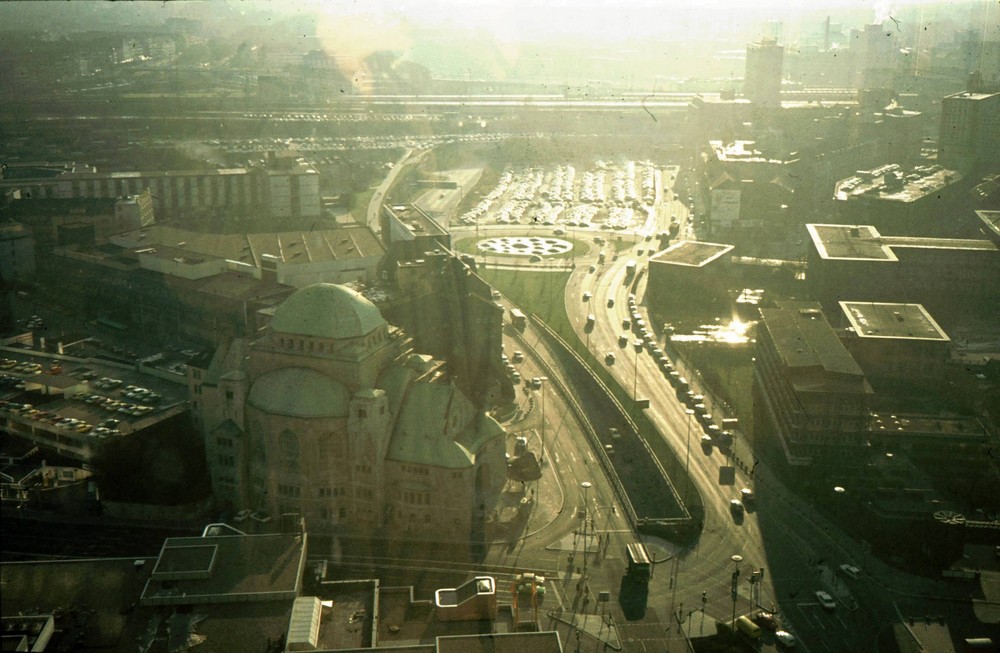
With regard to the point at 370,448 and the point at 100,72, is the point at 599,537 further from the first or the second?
the point at 100,72

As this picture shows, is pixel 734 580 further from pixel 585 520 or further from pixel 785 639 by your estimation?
pixel 585 520

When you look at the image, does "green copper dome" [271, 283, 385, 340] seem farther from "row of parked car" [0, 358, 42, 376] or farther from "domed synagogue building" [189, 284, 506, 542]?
"row of parked car" [0, 358, 42, 376]

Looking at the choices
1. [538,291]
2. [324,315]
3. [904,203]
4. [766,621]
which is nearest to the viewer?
[766,621]

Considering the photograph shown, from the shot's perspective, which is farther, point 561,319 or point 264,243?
point 264,243

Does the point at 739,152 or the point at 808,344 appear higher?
the point at 739,152

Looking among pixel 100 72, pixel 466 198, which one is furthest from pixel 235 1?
pixel 466 198

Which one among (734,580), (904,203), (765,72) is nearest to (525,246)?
(904,203)
